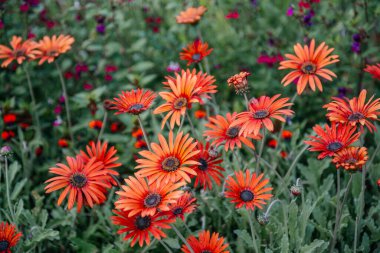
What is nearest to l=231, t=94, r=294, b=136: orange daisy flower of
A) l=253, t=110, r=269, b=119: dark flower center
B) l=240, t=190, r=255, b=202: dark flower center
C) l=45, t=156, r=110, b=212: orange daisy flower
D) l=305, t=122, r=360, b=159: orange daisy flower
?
l=253, t=110, r=269, b=119: dark flower center

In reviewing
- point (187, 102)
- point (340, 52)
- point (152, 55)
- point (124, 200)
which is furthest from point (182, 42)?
point (124, 200)

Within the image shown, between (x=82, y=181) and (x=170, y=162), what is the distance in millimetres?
429

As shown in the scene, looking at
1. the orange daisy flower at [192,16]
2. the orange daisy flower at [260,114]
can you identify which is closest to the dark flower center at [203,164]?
the orange daisy flower at [260,114]

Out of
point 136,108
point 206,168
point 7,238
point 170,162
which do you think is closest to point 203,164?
point 206,168

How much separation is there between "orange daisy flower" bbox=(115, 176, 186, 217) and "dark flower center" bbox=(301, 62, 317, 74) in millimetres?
902

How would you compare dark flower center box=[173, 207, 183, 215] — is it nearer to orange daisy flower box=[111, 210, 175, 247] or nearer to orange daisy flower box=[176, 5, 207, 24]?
orange daisy flower box=[111, 210, 175, 247]

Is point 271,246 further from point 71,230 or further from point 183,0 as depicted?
point 183,0

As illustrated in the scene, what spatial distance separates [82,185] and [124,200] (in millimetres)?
330

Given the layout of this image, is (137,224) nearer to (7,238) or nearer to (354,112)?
(7,238)

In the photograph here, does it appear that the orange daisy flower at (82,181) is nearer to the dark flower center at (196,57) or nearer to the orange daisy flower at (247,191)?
the orange daisy flower at (247,191)

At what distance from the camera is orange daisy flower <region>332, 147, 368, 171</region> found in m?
1.84

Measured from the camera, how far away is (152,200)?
1962 mm

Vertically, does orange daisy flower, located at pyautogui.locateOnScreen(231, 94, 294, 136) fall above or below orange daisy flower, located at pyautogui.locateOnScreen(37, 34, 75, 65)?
below

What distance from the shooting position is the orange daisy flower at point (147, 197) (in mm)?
1874
